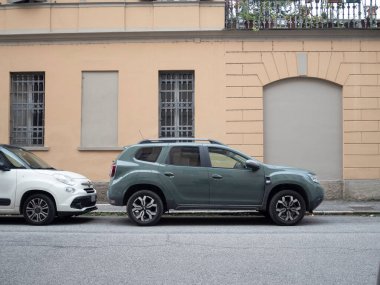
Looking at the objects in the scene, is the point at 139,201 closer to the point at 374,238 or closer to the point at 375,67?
the point at 374,238

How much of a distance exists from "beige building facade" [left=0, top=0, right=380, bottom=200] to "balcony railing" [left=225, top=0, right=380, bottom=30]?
0.34m

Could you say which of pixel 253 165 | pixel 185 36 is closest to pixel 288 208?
pixel 253 165

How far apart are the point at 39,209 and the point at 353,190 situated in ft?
29.8

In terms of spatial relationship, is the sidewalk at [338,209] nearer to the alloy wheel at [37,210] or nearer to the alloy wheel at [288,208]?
the alloy wheel at [288,208]

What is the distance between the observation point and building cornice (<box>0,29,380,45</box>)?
15484 millimetres

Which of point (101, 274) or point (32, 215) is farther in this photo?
point (32, 215)

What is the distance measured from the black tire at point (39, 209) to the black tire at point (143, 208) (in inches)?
65.2

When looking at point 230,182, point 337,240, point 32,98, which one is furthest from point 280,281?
point 32,98

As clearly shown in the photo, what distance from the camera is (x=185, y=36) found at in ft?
51.9

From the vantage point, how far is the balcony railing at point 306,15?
1564 cm

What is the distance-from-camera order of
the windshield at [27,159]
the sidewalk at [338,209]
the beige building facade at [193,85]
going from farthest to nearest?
the beige building facade at [193,85] → the sidewalk at [338,209] → the windshield at [27,159]

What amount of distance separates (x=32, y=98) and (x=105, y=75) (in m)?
2.51

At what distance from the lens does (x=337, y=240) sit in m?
8.80

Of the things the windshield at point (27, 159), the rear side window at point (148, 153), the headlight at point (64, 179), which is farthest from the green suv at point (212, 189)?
the windshield at point (27, 159)
